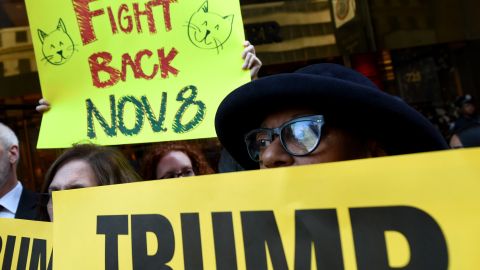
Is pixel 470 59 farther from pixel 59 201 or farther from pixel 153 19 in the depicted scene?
pixel 59 201

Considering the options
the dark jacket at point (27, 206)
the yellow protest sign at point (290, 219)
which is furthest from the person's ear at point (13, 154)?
the yellow protest sign at point (290, 219)

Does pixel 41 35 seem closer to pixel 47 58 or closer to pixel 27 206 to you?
pixel 47 58

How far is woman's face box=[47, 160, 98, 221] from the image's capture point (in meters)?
1.62

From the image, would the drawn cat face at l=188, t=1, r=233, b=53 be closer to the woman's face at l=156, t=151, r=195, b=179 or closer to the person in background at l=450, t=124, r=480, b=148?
the woman's face at l=156, t=151, r=195, b=179

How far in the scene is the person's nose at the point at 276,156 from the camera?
105 centimetres

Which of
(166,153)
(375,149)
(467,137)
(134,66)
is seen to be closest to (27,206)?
(166,153)

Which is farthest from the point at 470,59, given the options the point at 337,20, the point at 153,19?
the point at 153,19

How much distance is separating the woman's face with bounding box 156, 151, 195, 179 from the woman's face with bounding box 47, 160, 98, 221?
0.61 m

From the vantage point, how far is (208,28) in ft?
5.63

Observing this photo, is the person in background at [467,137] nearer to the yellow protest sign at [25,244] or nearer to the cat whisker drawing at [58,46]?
the cat whisker drawing at [58,46]

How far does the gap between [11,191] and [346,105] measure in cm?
184

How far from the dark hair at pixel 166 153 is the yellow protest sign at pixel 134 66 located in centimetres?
55

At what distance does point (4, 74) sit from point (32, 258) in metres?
3.11

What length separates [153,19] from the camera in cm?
178
